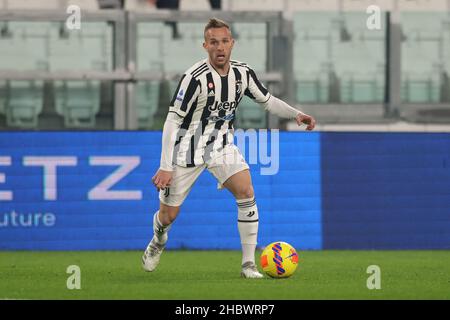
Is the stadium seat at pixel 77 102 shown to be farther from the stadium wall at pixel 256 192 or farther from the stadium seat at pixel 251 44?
the stadium wall at pixel 256 192

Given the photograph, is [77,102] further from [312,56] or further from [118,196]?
[312,56]

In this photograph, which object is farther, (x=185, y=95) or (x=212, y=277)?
(x=212, y=277)

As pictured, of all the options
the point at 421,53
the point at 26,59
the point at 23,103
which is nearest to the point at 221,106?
the point at 23,103

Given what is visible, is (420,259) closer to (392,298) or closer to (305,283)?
(305,283)

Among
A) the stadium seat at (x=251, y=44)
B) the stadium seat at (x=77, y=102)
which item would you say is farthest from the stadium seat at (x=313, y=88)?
the stadium seat at (x=77, y=102)

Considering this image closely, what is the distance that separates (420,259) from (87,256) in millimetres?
3594

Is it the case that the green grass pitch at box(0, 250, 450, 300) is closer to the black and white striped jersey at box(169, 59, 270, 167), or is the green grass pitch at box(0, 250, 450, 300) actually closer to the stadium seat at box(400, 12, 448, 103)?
the black and white striped jersey at box(169, 59, 270, 167)

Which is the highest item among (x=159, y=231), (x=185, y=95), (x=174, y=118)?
(x=185, y=95)

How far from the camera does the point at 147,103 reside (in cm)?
1762

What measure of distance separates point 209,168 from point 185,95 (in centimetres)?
71

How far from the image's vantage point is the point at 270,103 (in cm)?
1130

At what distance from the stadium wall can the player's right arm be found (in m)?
4.64

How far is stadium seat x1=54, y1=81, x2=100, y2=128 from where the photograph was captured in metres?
17.5

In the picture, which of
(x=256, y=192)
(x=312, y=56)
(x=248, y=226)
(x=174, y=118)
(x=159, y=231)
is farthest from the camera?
(x=312, y=56)
